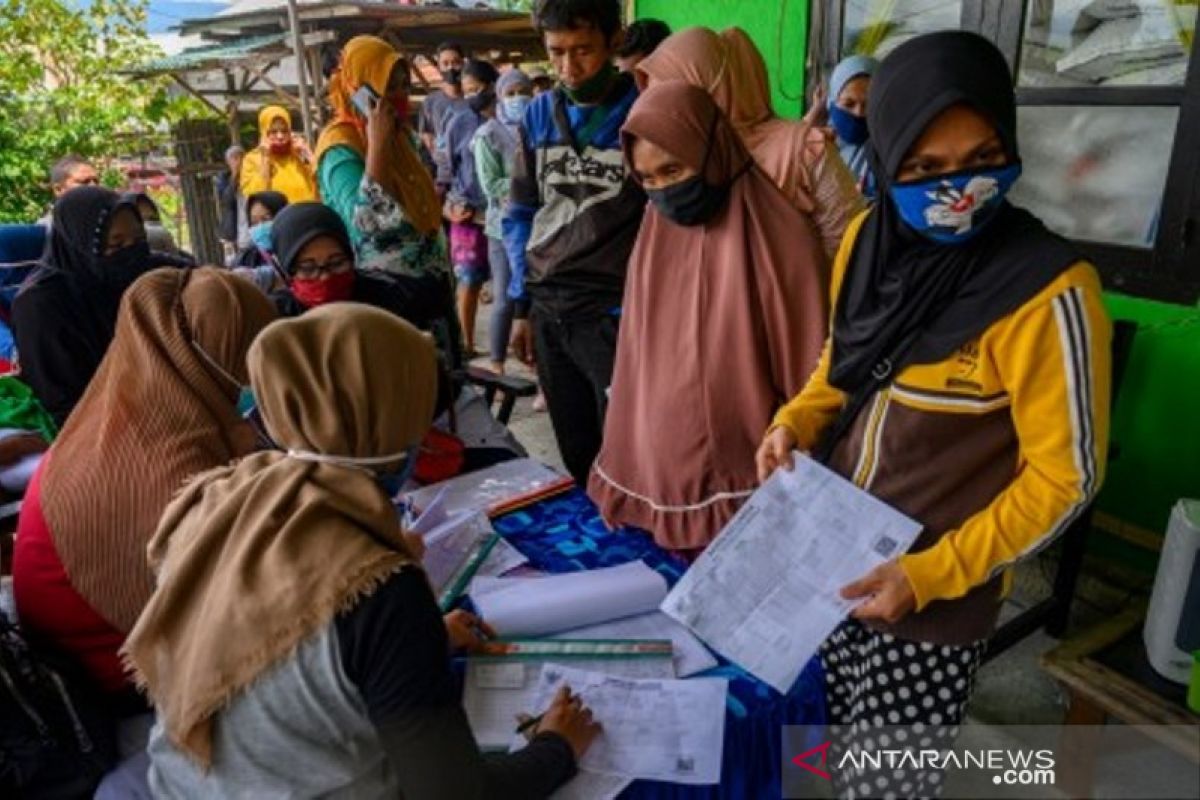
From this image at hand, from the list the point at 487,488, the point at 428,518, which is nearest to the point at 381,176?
the point at 487,488

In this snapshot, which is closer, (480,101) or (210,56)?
(480,101)

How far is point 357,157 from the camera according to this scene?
3.17 meters

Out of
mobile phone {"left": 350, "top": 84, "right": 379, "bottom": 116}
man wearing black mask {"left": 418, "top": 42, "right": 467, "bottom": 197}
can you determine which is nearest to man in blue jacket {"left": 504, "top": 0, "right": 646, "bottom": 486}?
mobile phone {"left": 350, "top": 84, "right": 379, "bottom": 116}

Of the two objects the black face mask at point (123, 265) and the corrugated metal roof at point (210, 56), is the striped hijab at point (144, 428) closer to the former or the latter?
the black face mask at point (123, 265)

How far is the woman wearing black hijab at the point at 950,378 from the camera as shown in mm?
1058

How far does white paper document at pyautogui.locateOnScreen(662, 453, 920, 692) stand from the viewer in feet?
3.96

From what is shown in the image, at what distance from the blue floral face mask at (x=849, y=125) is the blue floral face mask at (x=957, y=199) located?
202 cm

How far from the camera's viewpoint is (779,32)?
150 inches

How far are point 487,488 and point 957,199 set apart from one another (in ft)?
3.99

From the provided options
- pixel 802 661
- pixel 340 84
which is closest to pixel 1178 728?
→ pixel 802 661

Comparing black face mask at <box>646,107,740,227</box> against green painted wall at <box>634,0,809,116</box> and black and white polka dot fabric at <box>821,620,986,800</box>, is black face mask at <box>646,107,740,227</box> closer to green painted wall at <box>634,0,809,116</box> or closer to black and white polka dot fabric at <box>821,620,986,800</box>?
black and white polka dot fabric at <box>821,620,986,800</box>

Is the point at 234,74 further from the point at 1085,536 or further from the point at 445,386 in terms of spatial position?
the point at 1085,536

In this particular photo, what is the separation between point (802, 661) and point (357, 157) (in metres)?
2.66
